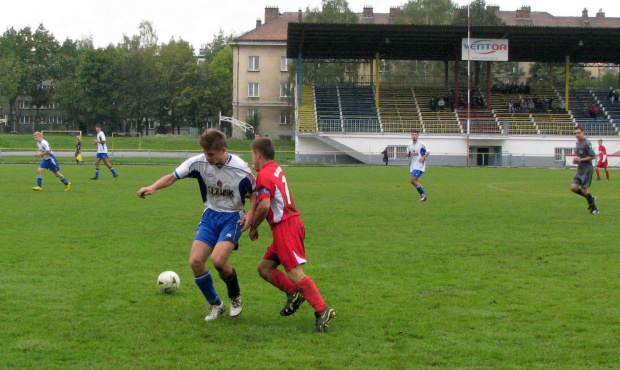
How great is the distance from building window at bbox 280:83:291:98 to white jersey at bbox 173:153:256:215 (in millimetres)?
63895

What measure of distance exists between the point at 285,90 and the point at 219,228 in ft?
212

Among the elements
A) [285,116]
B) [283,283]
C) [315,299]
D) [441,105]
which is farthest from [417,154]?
[285,116]

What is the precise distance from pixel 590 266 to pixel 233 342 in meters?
5.49

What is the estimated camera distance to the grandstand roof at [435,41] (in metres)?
46.4

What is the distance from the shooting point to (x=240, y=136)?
6831 cm

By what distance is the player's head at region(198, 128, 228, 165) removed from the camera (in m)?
6.31

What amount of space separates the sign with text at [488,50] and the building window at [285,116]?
88.1ft

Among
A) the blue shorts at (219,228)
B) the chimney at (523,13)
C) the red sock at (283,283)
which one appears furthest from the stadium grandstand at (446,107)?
the blue shorts at (219,228)

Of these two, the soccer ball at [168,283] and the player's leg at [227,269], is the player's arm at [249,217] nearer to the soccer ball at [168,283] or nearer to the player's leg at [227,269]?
the player's leg at [227,269]

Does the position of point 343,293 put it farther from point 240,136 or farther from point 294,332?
point 240,136

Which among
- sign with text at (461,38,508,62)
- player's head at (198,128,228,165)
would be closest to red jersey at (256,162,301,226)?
player's head at (198,128,228,165)

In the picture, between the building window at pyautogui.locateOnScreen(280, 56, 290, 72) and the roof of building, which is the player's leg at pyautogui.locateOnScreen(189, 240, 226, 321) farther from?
the building window at pyautogui.locateOnScreen(280, 56, 290, 72)

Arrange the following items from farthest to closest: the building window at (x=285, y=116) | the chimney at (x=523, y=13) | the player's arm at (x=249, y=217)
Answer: the chimney at (x=523, y=13), the building window at (x=285, y=116), the player's arm at (x=249, y=217)

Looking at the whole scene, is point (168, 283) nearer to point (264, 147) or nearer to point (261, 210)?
point (261, 210)
